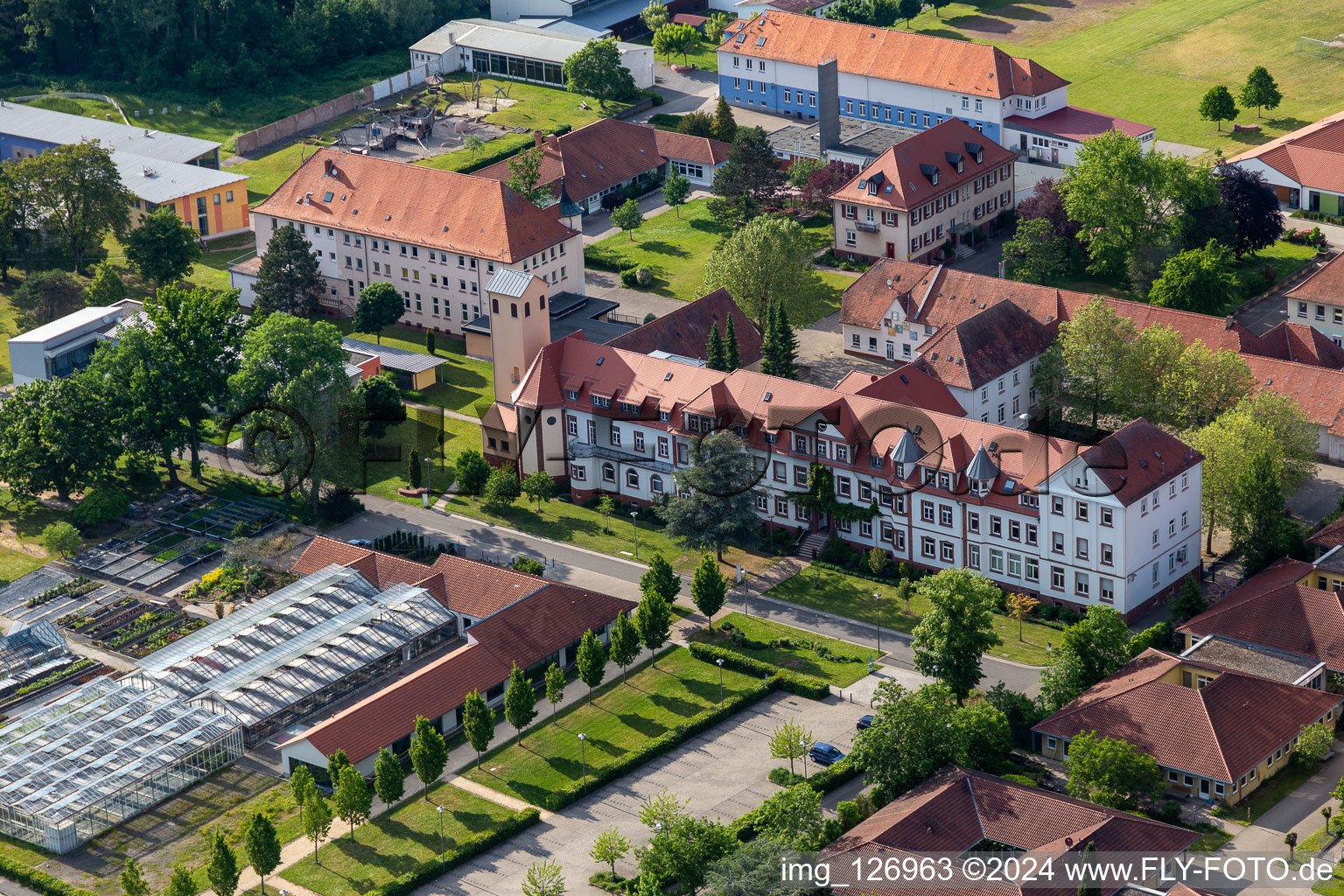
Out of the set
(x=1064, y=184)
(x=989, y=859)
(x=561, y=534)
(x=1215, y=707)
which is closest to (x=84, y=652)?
(x=561, y=534)

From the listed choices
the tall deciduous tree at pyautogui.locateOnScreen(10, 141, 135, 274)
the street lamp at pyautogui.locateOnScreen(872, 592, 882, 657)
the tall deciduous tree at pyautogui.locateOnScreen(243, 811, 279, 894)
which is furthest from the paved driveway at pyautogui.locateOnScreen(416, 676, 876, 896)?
the tall deciduous tree at pyautogui.locateOnScreen(10, 141, 135, 274)

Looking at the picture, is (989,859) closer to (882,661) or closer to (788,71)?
(882,661)

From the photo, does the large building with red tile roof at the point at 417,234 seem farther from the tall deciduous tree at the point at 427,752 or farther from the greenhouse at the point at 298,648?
the tall deciduous tree at the point at 427,752

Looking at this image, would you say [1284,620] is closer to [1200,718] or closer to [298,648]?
[1200,718]

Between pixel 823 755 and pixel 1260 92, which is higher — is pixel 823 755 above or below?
below

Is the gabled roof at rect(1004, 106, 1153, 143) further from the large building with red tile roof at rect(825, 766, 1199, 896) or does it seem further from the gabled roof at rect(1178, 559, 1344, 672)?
the large building with red tile roof at rect(825, 766, 1199, 896)

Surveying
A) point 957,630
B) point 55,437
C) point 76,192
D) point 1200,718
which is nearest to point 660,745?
point 957,630
